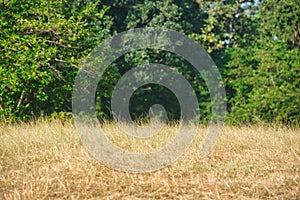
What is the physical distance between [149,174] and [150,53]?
10.3 m

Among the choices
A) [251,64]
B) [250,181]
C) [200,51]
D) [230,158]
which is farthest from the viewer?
[200,51]

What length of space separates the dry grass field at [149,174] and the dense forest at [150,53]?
315cm

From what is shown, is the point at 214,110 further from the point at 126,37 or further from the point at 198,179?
the point at 198,179

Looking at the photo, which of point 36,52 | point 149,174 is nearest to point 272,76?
point 36,52

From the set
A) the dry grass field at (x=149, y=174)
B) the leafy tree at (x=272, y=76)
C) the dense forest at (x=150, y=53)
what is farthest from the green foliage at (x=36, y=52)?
the leafy tree at (x=272, y=76)

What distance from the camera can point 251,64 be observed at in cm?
1515

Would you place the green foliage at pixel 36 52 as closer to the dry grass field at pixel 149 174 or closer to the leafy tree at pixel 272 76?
the dry grass field at pixel 149 174

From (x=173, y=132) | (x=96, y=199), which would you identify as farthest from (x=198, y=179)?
(x=173, y=132)

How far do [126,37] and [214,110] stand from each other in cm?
445

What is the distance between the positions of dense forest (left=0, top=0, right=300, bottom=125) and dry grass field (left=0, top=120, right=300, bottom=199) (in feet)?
10.3

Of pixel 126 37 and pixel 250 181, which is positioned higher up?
pixel 126 37

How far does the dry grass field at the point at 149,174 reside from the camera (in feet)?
13.6

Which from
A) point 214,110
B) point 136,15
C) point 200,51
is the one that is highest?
point 136,15

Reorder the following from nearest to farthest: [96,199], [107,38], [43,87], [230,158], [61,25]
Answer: [96,199] → [230,158] → [61,25] → [43,87] → [107,38]
